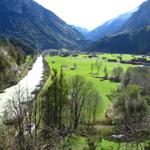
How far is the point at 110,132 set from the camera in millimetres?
65938

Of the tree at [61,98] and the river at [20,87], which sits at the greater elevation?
the tree at [61,98]

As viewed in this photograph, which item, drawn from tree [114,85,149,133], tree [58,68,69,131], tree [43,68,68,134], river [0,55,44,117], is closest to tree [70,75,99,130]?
tree [58,68,69,131]

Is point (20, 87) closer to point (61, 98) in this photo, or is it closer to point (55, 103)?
point (61, 98)

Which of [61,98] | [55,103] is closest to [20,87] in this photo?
[61,98]

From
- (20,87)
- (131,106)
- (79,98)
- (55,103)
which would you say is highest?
(55,103)

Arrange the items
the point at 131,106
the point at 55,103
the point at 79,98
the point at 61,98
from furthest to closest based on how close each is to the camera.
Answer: the point at 79,98 → the point at 131,106 → the point at 61,98 → the point at 55,103

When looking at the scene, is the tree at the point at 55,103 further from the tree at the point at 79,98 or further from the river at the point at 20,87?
the river at the point at 20,87

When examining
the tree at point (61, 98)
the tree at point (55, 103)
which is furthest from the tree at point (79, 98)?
the tree at point (55, 103)

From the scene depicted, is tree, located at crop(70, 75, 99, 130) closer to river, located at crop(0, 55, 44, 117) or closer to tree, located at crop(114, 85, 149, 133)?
tree, located at crop(114, 85, 149, 133)

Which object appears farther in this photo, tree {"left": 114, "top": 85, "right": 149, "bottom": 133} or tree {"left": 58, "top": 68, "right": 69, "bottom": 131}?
tree {"left": 114, "top": 85, "right": 149, "bottom": 133}

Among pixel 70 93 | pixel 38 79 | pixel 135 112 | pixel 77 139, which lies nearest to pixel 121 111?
pixel 135 112

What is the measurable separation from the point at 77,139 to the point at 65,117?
12.8 m

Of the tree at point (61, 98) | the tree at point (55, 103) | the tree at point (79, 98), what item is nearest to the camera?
the tree at point (55, 103)

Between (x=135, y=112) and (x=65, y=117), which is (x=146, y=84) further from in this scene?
(x=65, y=117)
